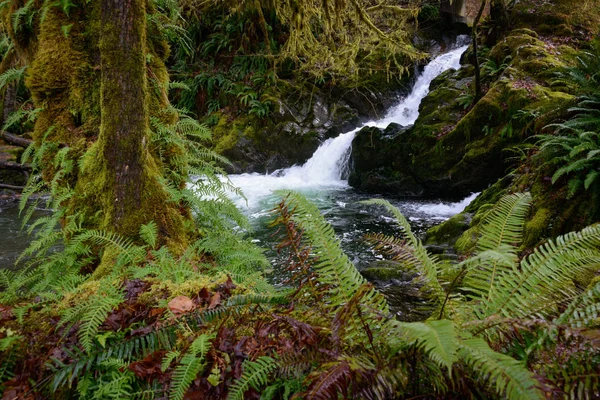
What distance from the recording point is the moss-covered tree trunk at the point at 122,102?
10.0ft

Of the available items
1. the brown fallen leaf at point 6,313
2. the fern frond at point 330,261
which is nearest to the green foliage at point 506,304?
the fern frond at point 330,261

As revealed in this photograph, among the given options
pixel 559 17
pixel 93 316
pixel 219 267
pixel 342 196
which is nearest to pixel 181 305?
pixel 93 316

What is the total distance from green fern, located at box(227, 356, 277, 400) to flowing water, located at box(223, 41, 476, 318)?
11.7ft

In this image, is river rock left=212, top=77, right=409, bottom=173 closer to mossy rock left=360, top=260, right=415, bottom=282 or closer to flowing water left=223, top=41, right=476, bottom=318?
flowing water left=223, top=41, right=476, bottom=318

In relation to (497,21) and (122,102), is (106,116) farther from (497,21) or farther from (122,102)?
(497,21)

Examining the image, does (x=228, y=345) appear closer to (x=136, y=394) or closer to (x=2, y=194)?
(x=136, y=394)

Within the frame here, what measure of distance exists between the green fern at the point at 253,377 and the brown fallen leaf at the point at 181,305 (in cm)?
65

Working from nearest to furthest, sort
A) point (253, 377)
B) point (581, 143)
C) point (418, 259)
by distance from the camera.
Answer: point (253, 377)
point (418, 259)
point (581, 143)

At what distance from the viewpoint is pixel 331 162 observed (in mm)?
13031

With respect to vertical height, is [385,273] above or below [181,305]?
below

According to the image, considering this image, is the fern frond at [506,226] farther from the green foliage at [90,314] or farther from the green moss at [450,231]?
the green moss at [450,231]

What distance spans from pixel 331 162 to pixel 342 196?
7.85ft

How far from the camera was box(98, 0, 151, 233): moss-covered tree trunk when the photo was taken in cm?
305

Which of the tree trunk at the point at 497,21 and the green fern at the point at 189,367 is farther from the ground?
the tree trunk at the point at 497,21
